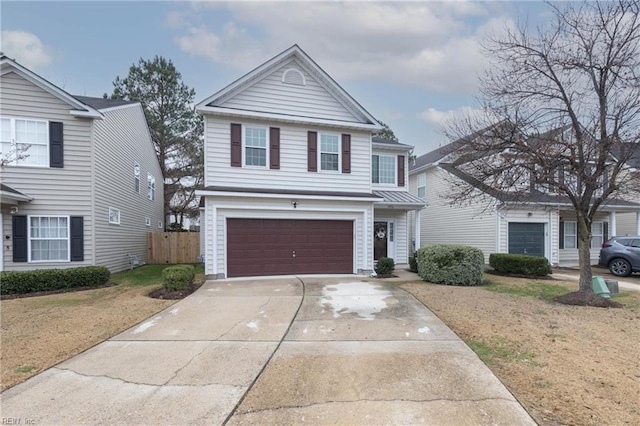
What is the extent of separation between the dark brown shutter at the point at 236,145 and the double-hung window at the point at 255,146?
19 centimetres

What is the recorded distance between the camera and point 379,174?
16.7 metres

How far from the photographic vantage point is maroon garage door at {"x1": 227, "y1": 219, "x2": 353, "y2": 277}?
1185 centimetres

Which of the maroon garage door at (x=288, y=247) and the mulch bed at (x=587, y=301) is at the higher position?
the maroon garage door at (x=288, y=247)

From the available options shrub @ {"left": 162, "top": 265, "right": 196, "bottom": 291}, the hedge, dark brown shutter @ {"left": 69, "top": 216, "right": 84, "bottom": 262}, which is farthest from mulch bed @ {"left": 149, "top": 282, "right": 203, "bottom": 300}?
dark brown shutter @ {"left": 69, "top": 216, "right": 84, "bottom": 262}

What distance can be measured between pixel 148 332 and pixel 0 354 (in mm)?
2029

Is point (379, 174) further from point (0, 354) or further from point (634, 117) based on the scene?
point (0, 354)

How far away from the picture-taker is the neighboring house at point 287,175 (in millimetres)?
11734

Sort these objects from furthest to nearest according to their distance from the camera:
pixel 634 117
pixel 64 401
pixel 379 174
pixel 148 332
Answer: pixel 379 174
pixel 634 117
pixel 148 332
pixel 64 401

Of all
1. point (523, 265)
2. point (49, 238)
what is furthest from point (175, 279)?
point (523, 265)

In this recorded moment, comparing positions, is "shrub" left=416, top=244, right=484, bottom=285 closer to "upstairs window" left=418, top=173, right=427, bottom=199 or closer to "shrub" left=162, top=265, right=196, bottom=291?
"shrub" left=162, top=265, right=196, bottom=291

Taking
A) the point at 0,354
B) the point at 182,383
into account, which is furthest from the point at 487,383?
the point at 0,354

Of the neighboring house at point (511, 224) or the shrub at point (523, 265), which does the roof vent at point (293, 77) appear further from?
the shrub at point (523, 265)

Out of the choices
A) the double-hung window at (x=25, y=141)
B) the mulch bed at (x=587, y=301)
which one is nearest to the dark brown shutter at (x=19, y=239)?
the double-hung window at (x=25, y=141)

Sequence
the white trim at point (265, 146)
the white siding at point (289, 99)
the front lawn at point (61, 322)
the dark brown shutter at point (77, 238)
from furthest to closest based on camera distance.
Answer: the white siding at point (289, 99) < the white trim at point (265, 146) < the dark brown shutter at point (77, 238) < the front lawn at point (61, 322)
